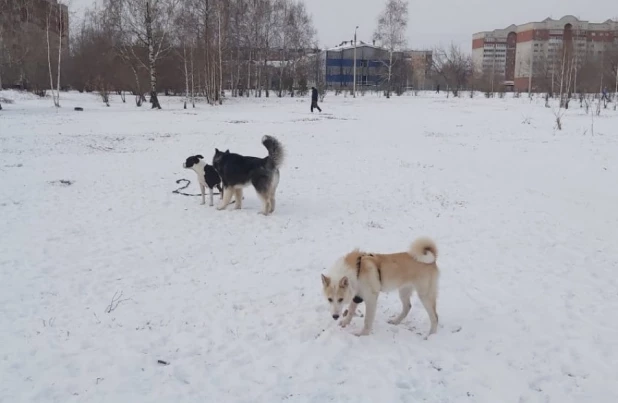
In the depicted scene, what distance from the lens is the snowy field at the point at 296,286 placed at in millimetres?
3793

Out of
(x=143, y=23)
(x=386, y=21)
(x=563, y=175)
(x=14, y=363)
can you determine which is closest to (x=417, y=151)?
(x=563, y=175)

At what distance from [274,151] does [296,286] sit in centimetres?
356

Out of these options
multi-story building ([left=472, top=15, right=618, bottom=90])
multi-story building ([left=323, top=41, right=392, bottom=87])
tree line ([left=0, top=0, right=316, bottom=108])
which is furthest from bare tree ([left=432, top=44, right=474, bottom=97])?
tree line ([left=0, top=0, right=316, bottom=108])

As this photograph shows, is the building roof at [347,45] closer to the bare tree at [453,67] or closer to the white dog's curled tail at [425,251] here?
the bare tree at [453,67]

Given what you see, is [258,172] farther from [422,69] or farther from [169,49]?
[422,69]

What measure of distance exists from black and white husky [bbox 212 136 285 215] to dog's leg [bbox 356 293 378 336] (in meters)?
4.49

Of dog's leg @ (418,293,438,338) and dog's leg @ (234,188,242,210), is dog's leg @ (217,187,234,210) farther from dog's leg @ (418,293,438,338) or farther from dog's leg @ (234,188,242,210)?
dog's leg @ (418,293,438,338)

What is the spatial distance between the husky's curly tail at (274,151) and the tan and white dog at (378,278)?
14.6 ft

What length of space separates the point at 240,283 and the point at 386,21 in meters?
54.5

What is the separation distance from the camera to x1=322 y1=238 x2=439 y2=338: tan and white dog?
433cm

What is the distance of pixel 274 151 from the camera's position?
8.58 meters

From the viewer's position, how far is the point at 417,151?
16359 millimetres

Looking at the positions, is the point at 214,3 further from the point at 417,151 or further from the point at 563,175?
the point at 563,175

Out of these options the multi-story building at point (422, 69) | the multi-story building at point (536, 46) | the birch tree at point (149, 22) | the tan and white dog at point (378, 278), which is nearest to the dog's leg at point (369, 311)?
the tan and white dog at point (378, 278)
